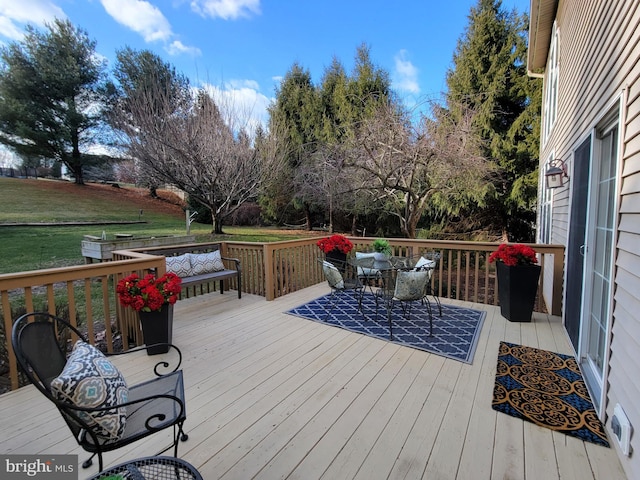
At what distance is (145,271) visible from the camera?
318cm

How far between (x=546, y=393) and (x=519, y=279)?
165 centimetres

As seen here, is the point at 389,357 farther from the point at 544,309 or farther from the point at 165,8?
the point at 165,8

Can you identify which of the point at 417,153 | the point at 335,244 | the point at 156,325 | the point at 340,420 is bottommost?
the point at 340,420

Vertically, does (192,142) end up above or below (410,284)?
above

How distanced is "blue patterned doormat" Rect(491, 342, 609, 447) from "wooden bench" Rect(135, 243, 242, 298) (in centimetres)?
353

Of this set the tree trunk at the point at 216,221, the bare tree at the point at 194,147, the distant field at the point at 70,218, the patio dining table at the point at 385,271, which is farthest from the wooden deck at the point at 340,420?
the tree trunk at the point at 216,221

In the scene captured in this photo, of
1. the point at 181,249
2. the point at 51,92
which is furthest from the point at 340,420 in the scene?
the point at 51,92

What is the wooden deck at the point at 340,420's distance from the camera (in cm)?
159

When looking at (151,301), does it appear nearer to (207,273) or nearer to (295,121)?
(207,273)

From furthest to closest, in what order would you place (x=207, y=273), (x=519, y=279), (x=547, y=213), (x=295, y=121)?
(x=295, y=121) → (x=547, y=213) → (x=207, y=273) → (x=519, y=279)

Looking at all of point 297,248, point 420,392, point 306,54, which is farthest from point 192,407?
point 306,54

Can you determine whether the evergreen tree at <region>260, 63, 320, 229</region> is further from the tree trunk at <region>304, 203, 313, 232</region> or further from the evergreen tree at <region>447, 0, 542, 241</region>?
the evergreen tree at <region>447, 0, 542, 241</region>

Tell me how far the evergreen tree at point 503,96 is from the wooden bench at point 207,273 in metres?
8.13

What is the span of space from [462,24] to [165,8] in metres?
9.31
